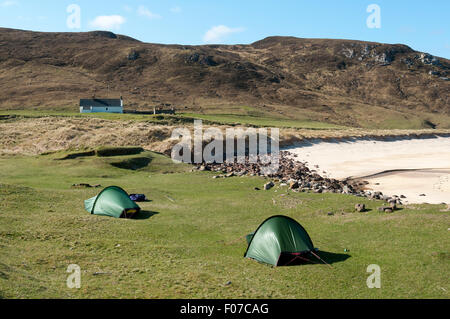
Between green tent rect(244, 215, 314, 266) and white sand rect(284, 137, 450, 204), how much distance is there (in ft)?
56.6

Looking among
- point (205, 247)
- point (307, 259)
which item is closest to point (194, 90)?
point (205, 247)

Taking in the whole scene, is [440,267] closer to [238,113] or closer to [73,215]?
[73,215]

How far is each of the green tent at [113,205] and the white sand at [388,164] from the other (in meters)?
21.1

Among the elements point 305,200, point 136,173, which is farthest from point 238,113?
point 305,200

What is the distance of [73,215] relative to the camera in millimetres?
22750

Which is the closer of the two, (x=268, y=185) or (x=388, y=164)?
(x=268, y=185)

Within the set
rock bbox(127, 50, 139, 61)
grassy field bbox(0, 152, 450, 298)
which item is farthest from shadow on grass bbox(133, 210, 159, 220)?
rock bbox(127, 50, 139, 61)

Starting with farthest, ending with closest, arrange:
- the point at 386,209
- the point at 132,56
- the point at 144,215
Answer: the point at 132,56
the point at 144,215
the point at 386,209

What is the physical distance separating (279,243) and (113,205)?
38.9ft

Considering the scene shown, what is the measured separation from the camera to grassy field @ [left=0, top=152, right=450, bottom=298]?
13.3 metres

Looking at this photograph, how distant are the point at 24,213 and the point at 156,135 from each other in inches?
1674

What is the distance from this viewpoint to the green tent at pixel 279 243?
16.4m

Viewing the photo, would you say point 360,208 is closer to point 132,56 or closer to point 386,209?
point 386,209

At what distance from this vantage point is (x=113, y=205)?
23.9 metres
